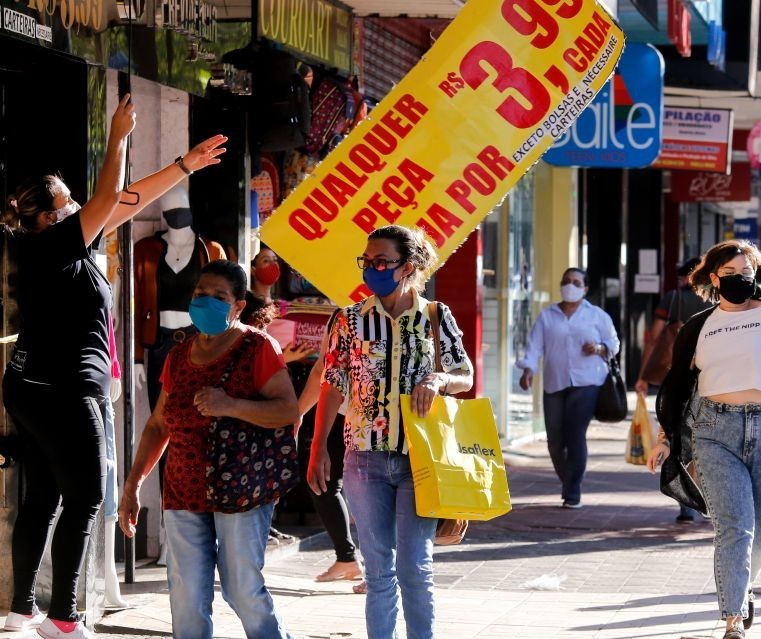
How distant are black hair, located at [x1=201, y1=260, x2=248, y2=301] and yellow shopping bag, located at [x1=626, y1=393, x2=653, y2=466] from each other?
6798 millimetres

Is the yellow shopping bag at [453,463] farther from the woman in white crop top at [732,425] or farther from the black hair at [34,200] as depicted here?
the black hair at [34,200]

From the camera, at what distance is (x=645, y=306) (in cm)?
2706

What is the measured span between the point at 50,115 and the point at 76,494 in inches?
76.5

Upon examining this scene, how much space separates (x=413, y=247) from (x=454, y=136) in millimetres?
905

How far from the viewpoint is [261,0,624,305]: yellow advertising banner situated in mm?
6375

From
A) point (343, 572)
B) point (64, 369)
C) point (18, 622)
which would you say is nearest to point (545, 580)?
point (343, 572)

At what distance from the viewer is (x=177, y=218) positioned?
870 centimetres

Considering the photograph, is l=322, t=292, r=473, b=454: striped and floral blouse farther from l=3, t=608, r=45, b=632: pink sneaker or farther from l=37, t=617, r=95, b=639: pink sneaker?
l=3, t=608, r=45, b=632: pink sneaker

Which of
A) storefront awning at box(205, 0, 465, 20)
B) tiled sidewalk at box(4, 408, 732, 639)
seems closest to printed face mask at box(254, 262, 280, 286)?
tiled sidewalk at box(4, 408, 732, 639)

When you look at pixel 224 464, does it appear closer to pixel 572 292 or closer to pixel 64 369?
pixel 64 369

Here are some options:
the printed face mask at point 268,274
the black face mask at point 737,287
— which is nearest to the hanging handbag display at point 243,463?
the black face mask at point 737,287

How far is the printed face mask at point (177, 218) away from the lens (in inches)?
342

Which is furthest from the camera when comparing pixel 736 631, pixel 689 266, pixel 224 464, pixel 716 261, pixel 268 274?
pixel 689 266

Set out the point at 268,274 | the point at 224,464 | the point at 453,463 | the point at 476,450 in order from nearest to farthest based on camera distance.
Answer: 1. the point at 224,464
2. the point at 453,463
3. the point at 476,450
4. the point at 268,274
